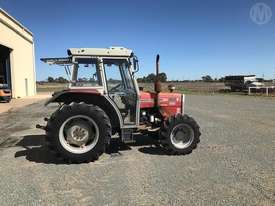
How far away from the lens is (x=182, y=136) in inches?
353

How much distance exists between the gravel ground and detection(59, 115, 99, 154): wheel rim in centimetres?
44

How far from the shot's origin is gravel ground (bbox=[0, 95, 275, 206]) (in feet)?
18.9

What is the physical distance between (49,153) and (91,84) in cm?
191

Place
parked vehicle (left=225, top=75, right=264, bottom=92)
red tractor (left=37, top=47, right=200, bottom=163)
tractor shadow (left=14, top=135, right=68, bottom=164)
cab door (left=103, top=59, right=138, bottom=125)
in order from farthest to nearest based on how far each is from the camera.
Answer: parked vehicle (left=225, top=75, right=264, bottom=92), cab door (left=103, top=59, right=138, bottom=125), tractor shadow (left=14, top=135, right=68, bottom=164), red tractor (left=37, top=47, right=200, bottom=163)

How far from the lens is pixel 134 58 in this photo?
29.4 ft

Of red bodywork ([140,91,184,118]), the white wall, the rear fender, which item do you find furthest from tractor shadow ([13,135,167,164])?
the white wall

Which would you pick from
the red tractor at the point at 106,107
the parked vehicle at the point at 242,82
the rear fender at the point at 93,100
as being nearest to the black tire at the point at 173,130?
the red tractor at the point at 106,107

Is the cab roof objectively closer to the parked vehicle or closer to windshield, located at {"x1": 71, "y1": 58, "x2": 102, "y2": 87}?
windshield, located at {"x1": 71, "y1": 58, "x2": 102, "y2": 87}

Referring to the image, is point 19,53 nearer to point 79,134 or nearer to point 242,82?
point 242,82

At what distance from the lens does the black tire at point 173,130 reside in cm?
872

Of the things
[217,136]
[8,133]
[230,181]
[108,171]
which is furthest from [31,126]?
[230,181]

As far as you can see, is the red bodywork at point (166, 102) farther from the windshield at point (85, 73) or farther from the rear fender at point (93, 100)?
the windshield at point (85, 73)

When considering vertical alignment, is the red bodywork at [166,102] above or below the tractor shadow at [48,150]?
above

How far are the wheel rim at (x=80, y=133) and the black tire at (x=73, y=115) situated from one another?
0.09m
